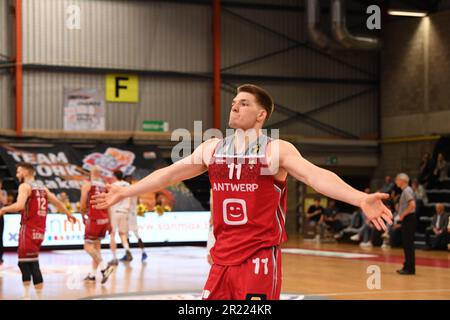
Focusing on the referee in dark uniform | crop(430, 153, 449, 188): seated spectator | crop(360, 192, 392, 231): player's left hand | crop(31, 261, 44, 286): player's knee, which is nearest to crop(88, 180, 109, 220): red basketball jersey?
crop(31, 261, 44, 286): player's knee

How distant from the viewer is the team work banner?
2425 centimetres

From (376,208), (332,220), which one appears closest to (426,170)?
(332,220)

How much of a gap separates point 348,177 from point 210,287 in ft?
93.0

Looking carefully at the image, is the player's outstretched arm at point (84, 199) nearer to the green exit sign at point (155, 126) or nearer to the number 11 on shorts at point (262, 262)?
the number 11 on shorts at point (262, 262)

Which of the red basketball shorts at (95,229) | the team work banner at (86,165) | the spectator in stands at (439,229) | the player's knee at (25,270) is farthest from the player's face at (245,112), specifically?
the spectator in stands at (439,229)

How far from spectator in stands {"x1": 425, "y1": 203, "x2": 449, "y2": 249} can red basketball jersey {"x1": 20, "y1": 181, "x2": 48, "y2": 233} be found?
1359cm

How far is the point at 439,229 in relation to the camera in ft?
75.6

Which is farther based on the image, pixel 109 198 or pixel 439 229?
pixel 439 229

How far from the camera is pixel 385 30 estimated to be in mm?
31953

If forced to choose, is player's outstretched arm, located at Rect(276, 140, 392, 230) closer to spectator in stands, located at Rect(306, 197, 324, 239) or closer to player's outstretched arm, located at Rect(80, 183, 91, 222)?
player's outstretched arm, located at Rect(80, 183, 91, 222)

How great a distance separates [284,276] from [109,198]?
35.5ft

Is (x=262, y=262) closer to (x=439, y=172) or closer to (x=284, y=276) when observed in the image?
(x=284, y=276)

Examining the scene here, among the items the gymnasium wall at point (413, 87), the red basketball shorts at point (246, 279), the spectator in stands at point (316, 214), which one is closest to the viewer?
the red basketball shorts at point (246, 279)

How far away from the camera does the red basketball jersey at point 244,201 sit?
16.8ft
